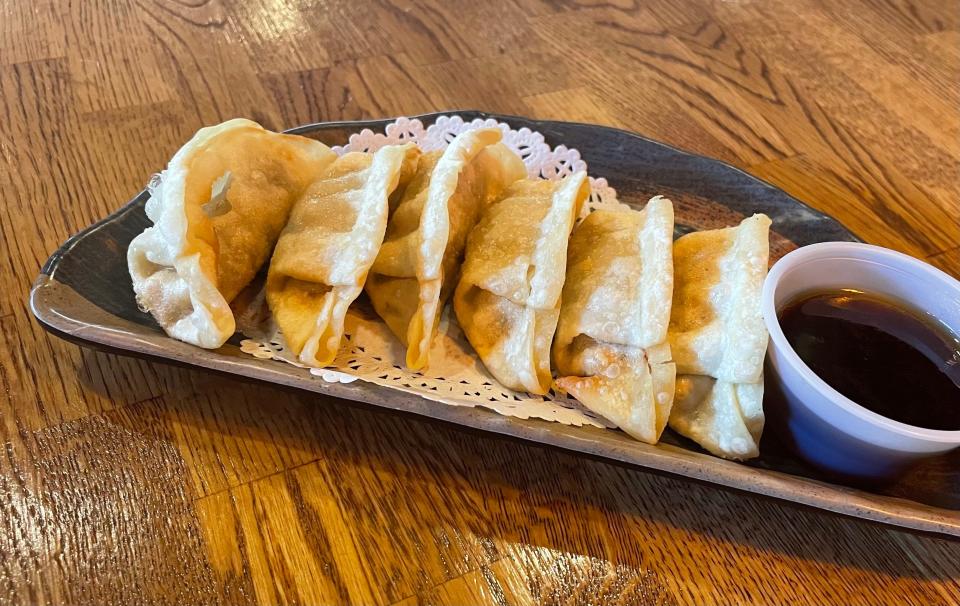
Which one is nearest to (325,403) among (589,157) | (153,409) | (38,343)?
(153,409)

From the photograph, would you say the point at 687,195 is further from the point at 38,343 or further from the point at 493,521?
the point at 38,343

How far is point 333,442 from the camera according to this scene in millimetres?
1349

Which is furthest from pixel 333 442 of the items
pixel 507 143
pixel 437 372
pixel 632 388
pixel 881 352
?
pixel 881 352

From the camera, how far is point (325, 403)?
54.7 inches

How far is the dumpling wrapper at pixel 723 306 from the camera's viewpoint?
4.12 ft

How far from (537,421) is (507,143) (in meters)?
0.94

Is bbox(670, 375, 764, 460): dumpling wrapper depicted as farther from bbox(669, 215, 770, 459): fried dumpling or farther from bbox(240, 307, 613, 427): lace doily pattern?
bbox(240, 307, 613, 427): lace doily pattern

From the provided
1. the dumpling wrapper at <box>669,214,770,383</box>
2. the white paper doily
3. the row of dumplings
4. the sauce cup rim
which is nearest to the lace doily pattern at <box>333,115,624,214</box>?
the white paper doily

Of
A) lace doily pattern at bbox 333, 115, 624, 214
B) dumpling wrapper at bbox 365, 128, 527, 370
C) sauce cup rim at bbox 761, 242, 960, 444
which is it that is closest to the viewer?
sauce cup rim at bbox 761, 242, 960, 444

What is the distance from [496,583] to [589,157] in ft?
3.87

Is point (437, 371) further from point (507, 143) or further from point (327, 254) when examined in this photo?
point (507, 143)

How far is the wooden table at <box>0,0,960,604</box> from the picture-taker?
1167 mm

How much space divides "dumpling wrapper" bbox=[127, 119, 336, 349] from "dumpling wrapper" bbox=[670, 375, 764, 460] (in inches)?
35.9

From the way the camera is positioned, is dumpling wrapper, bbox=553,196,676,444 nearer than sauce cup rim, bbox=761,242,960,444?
No
